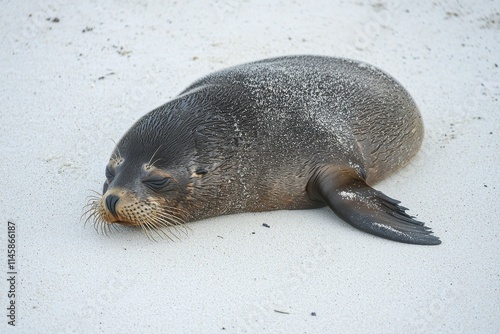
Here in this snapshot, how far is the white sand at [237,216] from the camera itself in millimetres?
3650

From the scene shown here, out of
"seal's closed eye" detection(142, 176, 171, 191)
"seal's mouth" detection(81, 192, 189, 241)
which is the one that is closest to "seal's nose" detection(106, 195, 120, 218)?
"seal's mouth" detection(81, 192, 189, 241)

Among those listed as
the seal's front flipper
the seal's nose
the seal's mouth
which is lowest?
the seal's mouth

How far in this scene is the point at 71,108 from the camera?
5914 millimetres

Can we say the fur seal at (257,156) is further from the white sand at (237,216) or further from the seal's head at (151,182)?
the white sand at (237,216)

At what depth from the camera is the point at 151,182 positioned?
4176mm

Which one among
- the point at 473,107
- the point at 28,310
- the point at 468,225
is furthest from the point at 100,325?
the point at 473,107

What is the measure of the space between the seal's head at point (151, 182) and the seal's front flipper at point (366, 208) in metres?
0.86

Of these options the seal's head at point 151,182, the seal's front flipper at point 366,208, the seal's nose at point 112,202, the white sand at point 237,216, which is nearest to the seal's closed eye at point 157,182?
the seal's head at point 151,182

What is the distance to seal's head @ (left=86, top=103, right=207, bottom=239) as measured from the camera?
163 inches

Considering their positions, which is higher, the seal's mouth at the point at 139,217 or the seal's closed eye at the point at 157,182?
the seal's closed eye at the point at 157,182

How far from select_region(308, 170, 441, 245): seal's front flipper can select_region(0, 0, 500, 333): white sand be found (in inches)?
3.1

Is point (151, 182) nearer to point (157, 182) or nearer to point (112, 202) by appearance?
point (157, 182)

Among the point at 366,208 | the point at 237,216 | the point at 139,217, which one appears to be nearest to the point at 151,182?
the point at 139,217

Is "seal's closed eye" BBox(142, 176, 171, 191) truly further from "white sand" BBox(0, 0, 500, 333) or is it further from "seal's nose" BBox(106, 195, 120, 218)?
"white sand" BBox(0, 0, 500, 333)
